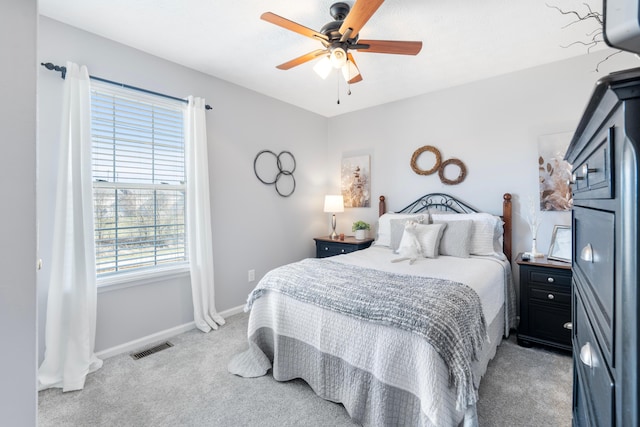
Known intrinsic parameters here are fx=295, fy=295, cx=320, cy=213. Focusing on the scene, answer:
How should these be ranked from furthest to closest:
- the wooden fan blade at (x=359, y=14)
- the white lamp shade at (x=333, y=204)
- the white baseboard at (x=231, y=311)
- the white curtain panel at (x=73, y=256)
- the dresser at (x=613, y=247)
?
the white lamp shade at (x=333, y=204)
the white baseboard at (x=231, y=311)
the white curtain panel at (x=73, y=256)
the wooden fan blade at (x=359, y=14)
the dresser at (x=613, y=247)

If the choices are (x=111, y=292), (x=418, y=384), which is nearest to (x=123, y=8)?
(x=111, y=292)

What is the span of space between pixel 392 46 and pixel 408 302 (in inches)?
66.2

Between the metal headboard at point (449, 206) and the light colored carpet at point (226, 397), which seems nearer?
the light colored carpet at point (226, 397)

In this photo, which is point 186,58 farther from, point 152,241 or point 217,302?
point 217,302

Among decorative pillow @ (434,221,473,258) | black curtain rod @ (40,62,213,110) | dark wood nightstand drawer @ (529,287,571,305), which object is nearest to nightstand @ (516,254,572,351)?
dark wood nightstand drawer @ (529,287,571,305)

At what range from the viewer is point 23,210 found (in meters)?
1.08

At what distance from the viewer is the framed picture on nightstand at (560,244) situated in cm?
262

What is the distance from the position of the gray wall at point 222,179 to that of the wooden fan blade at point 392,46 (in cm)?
187

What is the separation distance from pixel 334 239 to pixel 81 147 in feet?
9.27

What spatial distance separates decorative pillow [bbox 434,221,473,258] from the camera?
281 centimetres

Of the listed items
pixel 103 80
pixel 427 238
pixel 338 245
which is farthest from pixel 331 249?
pixel 103 80

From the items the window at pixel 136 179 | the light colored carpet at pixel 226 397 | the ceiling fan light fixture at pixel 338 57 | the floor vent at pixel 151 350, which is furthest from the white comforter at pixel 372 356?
the ceiling fan light fixture at pixel 338 57

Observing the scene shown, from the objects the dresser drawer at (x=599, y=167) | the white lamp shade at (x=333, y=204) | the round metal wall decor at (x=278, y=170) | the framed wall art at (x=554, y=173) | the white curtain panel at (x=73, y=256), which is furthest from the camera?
the white lamp shade at (x=333, y=204)

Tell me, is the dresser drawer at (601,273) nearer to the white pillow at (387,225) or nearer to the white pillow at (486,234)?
the white pillow at (486,234)
